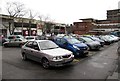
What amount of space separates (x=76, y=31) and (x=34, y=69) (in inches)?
2462

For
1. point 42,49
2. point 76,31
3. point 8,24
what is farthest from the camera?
point 76,31

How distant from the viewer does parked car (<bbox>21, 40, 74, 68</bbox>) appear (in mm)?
8180

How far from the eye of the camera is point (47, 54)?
8383 mm

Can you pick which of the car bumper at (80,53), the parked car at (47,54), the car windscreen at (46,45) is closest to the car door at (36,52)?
the parked car at (47,54)

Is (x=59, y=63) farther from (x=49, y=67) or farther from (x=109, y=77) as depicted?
(x=109, y=77)

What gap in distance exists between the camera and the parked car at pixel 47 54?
322 inches

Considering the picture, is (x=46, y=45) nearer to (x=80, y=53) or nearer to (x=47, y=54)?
(x=47, y=54)

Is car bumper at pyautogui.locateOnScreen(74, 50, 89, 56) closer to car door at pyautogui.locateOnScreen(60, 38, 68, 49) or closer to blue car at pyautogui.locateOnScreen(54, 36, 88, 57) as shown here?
blue car at pyautogui.locateOnScreen(54, 36, 88, 57)

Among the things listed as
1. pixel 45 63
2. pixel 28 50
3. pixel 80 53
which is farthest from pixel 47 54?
pixel 80 53

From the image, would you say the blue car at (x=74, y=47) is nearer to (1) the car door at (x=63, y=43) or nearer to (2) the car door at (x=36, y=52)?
(1) the car door at (x=63, y=43)

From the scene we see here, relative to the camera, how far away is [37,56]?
9133mm

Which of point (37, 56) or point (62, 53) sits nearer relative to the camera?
point (62, 53)

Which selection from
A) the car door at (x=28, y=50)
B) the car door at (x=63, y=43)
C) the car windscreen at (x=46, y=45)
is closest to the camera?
the car windscreen at (x=46, y=45)

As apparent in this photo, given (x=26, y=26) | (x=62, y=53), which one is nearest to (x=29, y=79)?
(x=62, y=53)
